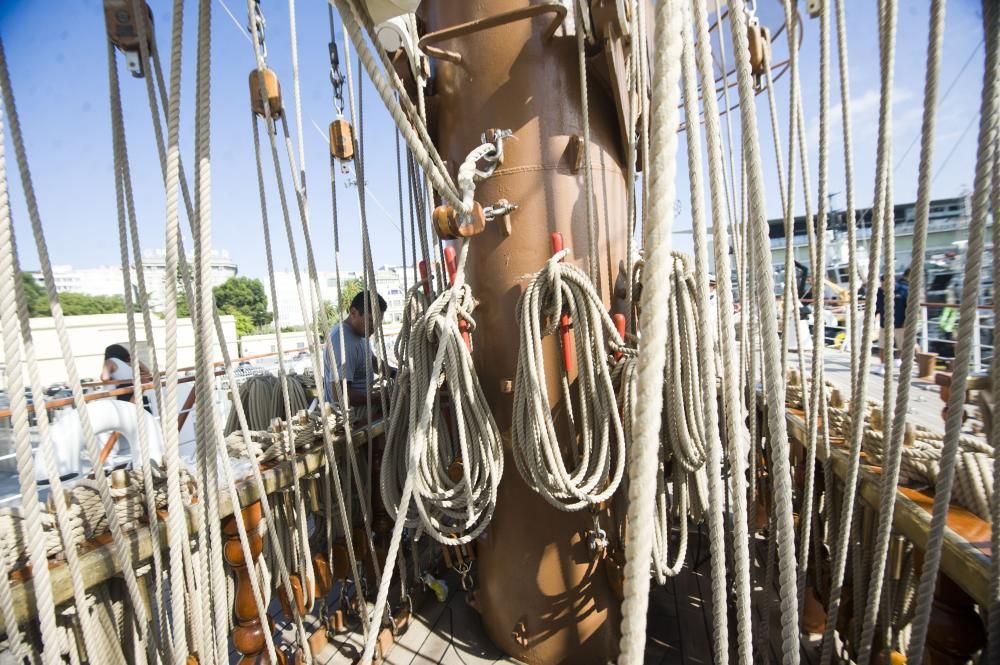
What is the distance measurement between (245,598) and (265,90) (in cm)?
159

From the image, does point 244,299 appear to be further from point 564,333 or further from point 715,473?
point 715,473

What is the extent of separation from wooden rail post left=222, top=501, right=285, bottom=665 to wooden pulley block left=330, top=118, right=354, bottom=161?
52.9 inches

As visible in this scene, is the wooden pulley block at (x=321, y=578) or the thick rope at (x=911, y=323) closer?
the thick rope at (x=911, y=323)

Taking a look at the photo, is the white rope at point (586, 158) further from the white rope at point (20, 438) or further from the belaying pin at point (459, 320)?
the white rope at point (20, 438)

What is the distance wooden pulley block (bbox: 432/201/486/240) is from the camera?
1.24m

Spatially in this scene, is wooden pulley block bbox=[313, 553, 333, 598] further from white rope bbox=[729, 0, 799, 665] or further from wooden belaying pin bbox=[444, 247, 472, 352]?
white rope bbox=[729, 0, 799, 665]

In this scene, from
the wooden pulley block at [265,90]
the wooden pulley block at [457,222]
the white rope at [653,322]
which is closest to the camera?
the white rope at [653,322]

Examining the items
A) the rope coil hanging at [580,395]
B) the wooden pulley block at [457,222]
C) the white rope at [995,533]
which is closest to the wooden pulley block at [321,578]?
the rope coil hanging at [580,395]

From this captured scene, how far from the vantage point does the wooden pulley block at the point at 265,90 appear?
1508 millimetres

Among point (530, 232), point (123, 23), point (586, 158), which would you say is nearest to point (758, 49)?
point (586, 158)

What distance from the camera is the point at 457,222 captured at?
1.27 m

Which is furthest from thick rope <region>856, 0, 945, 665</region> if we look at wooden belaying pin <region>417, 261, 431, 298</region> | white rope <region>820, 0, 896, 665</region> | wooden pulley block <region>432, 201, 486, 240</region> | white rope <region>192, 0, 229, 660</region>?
wooden belaying pin <region>417, 261, 431, 298</region>

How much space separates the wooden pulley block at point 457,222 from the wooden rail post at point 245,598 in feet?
3.39

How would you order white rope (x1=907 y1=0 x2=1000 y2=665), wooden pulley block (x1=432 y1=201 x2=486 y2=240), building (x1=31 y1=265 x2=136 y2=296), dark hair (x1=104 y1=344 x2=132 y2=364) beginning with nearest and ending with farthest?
1. white rope (x1=907 y1=0 x2=1000 y2=665)
2. wooden pulley block (x1=432 y1=201 x2=486 y2=240)
3. dark hair (x1=104 y1=344 x2=132 y2=364)
4. building (x1=31 y1=265 x2=136 y2=296)
